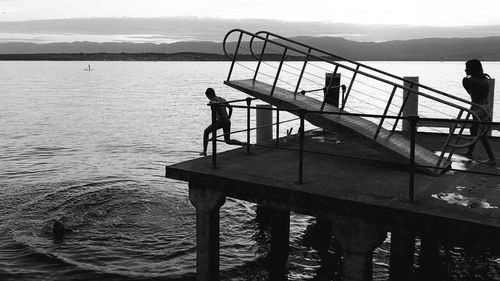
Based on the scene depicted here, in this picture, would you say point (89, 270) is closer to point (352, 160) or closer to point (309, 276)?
point (309, 276)

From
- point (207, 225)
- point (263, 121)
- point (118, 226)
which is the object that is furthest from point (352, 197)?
point (118, 226)

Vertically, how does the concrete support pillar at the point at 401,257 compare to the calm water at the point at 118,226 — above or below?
above

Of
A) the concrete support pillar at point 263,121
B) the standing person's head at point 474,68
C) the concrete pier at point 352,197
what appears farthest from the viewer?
the concrete support pillar at point 263,121

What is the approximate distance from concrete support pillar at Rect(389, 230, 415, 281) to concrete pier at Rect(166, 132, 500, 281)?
5cm

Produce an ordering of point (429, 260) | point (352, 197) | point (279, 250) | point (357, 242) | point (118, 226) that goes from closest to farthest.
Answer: point (357, 242)
point (352, 197)
point (429, 260)
point (279, 250)
point (118, 226)

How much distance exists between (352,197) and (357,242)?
629mm

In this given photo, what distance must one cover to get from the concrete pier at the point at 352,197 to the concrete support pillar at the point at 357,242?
0.01 metres

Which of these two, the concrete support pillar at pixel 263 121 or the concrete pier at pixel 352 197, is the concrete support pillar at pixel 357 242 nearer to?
the concrete pier at pixel 352 197

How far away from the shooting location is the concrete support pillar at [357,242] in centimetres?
664

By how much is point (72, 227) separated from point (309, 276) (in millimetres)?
7970

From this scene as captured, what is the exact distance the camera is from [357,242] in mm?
6742

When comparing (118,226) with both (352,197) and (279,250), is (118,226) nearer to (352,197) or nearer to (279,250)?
(279,250)

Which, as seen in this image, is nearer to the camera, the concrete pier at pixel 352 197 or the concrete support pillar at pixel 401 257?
the concrete pier at pixel 352 197

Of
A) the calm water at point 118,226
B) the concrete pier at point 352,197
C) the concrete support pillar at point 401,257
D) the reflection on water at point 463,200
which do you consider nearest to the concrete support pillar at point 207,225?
the concrete pier at point 352,197
